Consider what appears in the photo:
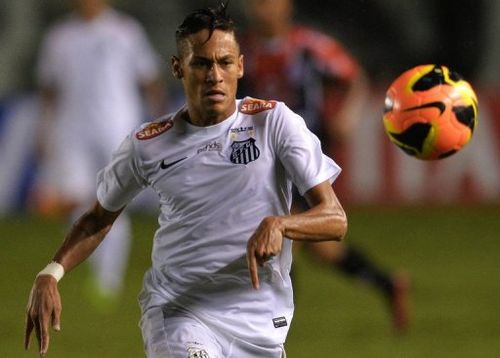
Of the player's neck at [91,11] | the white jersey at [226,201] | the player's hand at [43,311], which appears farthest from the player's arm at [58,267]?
the player's neck at [91,11]

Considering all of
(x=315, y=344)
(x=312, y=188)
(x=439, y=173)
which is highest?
(x=312, y=188)

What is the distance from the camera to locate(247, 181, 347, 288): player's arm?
4.66 meters

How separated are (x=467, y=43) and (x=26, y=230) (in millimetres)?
7203

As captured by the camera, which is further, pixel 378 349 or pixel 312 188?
pixel 378 349

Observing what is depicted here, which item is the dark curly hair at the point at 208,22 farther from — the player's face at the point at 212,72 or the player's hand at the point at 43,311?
the player's hand at the point at 43,311

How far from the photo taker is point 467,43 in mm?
18703

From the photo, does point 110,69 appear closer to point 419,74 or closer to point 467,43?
point 419,74

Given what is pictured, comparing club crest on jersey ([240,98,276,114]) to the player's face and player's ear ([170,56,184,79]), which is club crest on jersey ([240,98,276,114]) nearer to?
the player's face

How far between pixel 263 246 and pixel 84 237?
45.3 inches

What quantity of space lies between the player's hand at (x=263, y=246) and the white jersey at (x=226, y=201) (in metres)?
0.55

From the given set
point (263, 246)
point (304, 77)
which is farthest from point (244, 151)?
point (304, 77)

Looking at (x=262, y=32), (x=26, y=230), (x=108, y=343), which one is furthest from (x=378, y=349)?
(x=26, y=230)

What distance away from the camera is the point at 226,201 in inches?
210

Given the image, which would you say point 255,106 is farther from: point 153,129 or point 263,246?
point 263,246
